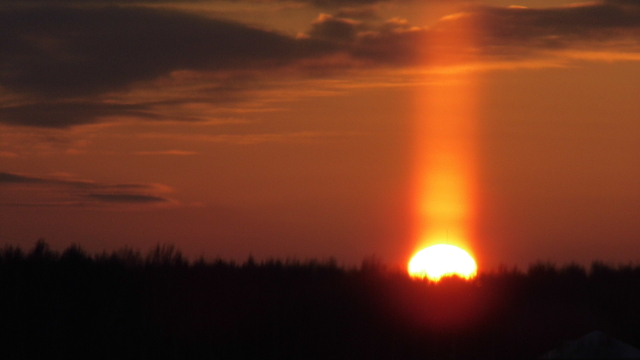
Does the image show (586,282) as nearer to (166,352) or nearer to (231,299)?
(231,299)

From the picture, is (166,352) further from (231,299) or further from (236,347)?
(231,299)

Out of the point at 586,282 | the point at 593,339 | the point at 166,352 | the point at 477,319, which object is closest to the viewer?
the point at 593,339

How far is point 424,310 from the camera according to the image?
1377 centimetres

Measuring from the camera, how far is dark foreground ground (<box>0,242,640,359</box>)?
12.0 m

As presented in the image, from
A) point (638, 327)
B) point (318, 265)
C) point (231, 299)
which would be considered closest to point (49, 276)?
point (231, 299)

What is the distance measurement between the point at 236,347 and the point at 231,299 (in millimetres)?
1927

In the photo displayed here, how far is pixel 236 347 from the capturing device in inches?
475

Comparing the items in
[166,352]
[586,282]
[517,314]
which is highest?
[586,282]

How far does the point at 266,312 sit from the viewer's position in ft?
43.3

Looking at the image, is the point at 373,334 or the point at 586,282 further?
the point at 586,282

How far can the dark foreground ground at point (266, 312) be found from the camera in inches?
472

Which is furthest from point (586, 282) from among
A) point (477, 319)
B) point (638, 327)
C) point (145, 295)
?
point (145, 295)

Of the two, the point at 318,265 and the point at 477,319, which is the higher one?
the point at 318,265

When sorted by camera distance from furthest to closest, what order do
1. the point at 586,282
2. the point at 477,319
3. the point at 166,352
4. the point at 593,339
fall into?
1. the point at 586,282
2. the point at 477,319
3. the point at 166,352
4. the point at 593,339
